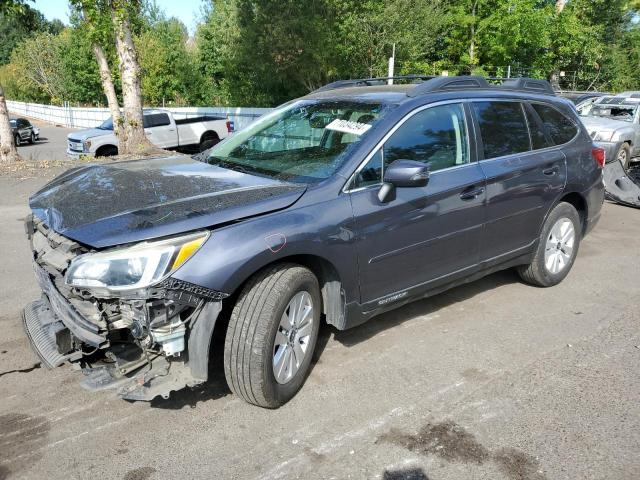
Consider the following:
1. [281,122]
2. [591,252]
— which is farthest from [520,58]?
[281,122]

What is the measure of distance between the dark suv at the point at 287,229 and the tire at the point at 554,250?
1.4 inches

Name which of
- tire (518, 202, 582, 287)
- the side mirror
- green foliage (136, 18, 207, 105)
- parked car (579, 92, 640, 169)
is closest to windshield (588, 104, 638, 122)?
parked car (579, 92, 640, 169)

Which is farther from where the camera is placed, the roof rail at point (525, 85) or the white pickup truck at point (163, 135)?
the white pickup truck at point (163, 135)

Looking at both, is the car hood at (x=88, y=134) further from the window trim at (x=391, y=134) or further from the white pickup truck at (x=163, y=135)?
the window trim at (x=391, y=134)

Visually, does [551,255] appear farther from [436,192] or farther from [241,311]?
[241,311]

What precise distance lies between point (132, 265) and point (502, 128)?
3237 millimetres

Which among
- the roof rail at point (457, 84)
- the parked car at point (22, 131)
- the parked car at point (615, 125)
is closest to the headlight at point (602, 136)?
the parked car at point (615, 125)

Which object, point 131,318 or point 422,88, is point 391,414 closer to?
point 131,318

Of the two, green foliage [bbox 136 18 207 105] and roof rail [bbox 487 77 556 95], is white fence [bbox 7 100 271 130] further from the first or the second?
roof rail [bbox 487 77 556 95]

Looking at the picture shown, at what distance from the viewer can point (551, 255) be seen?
520 cm

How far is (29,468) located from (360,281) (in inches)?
81.9

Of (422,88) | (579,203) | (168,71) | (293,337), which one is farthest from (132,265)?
(168,71)

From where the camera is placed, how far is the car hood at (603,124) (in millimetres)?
11758

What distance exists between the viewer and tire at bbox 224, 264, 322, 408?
9.83ft
